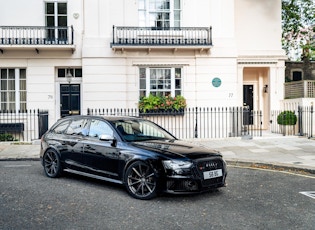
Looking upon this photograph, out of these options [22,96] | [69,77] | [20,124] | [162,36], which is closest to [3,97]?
[22,96]

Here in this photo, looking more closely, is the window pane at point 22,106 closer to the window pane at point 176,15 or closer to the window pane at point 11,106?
the window pane at point 11,106

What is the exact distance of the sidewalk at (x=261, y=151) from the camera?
9.84 meters

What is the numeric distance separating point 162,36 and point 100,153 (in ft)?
34.5

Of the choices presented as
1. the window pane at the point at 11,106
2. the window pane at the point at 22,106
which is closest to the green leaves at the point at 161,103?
the window pane at the point at 22,106

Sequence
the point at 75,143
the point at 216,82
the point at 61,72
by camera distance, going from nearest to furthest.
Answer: the point at 75,143
the point at 216,82
the point at 61,72

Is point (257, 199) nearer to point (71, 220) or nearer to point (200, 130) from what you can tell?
point (71, 220)

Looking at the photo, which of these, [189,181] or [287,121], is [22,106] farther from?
[189,181]

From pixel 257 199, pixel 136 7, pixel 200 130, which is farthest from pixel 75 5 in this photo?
pixel 257 199

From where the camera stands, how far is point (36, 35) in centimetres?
1634

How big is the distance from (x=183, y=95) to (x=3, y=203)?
11788mm

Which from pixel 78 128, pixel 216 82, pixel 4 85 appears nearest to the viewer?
pixel 78 128

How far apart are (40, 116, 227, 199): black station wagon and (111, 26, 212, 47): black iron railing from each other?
8517 millimetres

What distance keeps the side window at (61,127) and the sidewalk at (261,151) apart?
322 centimetres

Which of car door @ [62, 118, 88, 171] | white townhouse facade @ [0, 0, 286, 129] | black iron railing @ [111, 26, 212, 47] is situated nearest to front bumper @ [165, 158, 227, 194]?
car door @ [62, 118, 88, 171]
